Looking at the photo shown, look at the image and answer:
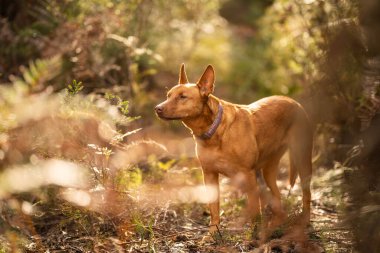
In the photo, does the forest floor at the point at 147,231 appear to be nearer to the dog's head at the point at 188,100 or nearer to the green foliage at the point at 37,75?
the dog's head at the point at 188,100

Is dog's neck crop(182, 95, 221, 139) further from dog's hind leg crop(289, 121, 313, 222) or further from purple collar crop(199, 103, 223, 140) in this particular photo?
dog's hind leg crop(289, 121, 313, 222)

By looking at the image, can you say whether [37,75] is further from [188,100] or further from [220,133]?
[220,133]

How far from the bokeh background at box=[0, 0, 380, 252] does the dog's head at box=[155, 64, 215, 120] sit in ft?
1.12

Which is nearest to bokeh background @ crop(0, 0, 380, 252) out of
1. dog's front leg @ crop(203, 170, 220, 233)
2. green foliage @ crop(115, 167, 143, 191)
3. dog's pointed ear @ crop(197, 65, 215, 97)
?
green foliage @ crop(115, 167, 143, 191)

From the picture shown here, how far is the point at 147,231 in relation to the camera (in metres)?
4.84

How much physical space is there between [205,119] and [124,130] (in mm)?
2291

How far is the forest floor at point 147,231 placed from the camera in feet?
13.9

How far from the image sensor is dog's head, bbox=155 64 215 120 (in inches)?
195

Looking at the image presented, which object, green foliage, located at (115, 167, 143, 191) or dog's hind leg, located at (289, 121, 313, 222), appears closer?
green foliage, located at (115, 167, 143, 191)

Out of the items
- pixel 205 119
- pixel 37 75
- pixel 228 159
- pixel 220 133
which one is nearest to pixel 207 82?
pixel 205 119

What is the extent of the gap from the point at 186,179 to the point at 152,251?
6.76 feet

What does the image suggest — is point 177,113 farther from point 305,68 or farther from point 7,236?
point 305,68

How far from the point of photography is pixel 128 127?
286 inches

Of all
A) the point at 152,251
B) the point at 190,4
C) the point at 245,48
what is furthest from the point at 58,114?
the point at 245,48
